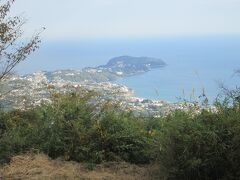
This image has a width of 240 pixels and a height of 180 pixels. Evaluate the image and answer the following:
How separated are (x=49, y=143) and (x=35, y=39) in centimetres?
361

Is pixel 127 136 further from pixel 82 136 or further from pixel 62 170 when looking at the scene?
pixel 62 170

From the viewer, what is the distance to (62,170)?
664 centimetres

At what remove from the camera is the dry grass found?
6357 mm

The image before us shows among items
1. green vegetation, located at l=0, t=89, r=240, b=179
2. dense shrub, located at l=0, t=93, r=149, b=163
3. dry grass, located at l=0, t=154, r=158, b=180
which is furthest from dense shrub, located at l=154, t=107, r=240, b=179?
dense shrub, located at l=0, t=93, r=149, b=163

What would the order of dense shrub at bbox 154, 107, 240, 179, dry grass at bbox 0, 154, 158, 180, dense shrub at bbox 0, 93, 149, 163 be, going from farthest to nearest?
dense shrub at bbox 0, 93, 149, 163, dry grass at bbox 0, 154, 158, 180, dense shrub at bbox 154, 107, 240, 179

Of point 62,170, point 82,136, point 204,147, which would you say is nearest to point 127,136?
point 82,136

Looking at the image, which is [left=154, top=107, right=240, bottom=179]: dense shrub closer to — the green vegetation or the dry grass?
the green vegetation

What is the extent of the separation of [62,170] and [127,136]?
4.17 feet

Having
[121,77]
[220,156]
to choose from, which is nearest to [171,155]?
[220,156]

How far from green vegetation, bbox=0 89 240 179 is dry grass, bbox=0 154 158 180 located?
0.27 m

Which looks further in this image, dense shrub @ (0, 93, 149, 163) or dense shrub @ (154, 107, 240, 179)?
dense shrub @ (0, 93, 149, 163)

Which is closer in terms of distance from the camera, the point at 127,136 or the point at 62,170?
the point at 62,170

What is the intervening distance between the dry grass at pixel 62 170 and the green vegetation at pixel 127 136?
0.27 metres

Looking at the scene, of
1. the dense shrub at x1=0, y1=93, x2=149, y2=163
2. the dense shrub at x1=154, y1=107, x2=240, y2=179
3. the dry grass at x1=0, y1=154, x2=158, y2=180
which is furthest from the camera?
the dense shrub at x1=0, y1=93, x2=149, y2=163
